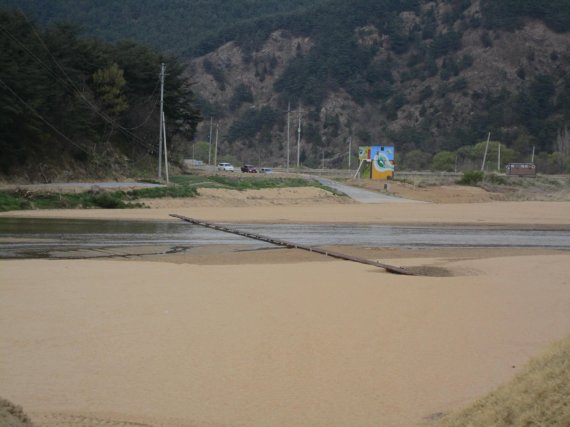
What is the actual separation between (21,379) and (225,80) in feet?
453

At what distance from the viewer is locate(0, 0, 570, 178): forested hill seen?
4749 inches

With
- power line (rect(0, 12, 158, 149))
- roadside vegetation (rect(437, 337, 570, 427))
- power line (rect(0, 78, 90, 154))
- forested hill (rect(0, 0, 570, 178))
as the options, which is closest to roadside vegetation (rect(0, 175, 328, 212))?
power line (rect(0, 78, 90, 154))

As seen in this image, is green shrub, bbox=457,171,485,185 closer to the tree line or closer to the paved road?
the paved road

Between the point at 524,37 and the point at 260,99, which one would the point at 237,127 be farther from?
the point at 524,37

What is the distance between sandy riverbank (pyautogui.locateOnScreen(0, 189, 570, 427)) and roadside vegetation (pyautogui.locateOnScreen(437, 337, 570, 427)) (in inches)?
42.8

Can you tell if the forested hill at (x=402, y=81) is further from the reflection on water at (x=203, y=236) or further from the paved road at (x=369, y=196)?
the reflection on water at (x=203, y=236)

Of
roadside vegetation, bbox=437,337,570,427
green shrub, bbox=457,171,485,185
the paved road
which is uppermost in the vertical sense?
green shrub, bbox=457,171,485,185

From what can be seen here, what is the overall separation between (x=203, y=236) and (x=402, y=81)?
112m

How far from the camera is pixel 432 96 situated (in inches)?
4943

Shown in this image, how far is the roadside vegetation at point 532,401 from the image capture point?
5.33m

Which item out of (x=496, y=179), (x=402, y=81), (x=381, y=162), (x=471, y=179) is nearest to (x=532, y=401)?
(x=471, y=179)

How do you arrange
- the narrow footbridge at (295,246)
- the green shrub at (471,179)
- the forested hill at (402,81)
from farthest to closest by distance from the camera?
the forested hill at (402,81), the green shrub at (471,179), the narrow footbridge at (295,246)

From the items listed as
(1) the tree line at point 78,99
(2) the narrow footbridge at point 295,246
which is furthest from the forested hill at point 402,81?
(2) the narrow footbridge at point 295,246

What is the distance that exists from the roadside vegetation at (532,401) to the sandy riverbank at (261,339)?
1.09m
